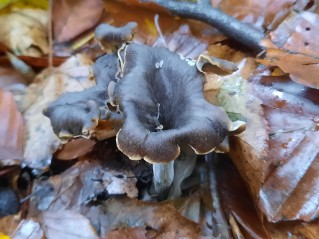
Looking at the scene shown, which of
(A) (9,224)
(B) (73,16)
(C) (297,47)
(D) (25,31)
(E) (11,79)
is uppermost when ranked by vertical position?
(C) (297,47)

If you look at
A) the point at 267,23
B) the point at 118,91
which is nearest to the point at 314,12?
the point at 267,23

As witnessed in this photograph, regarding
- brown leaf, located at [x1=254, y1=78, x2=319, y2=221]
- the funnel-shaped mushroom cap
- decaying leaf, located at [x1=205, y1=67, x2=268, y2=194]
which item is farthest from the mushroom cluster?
brown leaf, located at [x1=254, y1=78, x2=319, y2=221]

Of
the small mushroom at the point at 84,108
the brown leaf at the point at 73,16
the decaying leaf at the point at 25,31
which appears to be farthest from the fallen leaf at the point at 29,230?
the brown leaf at the point at 73,16

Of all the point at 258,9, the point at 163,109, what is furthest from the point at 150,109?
the point at 258,9

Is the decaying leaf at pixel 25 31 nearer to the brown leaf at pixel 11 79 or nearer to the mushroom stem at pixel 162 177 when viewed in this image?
the brown leaf at pixel 11 79

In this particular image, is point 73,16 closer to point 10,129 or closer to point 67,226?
point 10,129

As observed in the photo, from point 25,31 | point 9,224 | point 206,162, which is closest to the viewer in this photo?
point 9,224

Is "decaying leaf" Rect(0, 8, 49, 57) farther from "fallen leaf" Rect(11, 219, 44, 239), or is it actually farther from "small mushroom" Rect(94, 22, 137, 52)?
"fallen leaf" Rect(11, 219, 44, 239)
